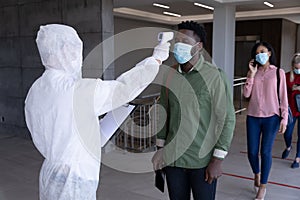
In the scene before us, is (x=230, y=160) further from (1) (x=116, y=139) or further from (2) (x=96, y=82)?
(2) (x=96, y=82)

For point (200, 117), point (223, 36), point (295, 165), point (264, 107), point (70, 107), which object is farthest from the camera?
point (223, 36)

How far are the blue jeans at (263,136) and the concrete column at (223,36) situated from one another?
349 cm

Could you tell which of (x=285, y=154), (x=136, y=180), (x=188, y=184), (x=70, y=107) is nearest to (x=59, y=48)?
(x=70, y=107)

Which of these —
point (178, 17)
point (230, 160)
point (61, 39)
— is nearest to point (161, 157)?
point (61, 39)

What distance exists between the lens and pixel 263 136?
2.94 meters

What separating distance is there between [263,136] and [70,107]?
6.92 ft

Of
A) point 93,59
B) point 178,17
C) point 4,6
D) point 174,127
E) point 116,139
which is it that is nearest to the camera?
point 174,127

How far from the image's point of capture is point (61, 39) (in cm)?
140

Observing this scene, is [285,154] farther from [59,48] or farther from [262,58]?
[59,48]

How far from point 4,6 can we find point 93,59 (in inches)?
90.5

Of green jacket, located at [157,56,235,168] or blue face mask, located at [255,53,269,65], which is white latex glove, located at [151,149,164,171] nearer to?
green jacket, located at [157,56,235,168]

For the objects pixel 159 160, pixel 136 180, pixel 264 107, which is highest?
pixel 264 107

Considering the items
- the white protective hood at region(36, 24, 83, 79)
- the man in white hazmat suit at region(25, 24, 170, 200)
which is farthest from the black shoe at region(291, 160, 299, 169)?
the white protective hood at region(36, 24, 83, 79)

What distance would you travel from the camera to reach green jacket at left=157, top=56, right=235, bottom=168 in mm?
1786
